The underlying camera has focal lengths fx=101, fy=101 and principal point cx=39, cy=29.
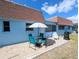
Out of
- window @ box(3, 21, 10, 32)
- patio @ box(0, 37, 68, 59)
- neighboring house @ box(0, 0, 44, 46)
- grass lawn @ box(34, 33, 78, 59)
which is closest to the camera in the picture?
grass lawn @ box(34, 33, 78, 59)

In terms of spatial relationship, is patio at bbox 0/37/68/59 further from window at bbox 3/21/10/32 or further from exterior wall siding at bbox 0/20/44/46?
window at bbox 3/21/10/32

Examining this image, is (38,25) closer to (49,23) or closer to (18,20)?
(18,20)

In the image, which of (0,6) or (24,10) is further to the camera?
(24,10)

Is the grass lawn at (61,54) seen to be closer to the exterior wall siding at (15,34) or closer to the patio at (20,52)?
the patio at (20,52)

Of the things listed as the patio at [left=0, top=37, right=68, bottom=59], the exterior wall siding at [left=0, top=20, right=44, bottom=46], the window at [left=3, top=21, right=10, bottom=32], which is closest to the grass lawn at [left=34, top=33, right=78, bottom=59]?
the patio at [left=0, top=37, right=68, bottom=59]

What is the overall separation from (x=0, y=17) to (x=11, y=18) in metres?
1.57

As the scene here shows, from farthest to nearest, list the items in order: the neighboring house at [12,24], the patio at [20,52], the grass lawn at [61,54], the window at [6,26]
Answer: the window at [6,26], the neighboring house at [12,24], the patio at [20,52], the grass lawn at [61,54]

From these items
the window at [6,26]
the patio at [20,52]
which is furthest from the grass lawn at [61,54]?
the window at [6,26]

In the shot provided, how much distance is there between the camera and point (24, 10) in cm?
1628

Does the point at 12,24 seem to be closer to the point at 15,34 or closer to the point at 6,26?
the point at 6,26

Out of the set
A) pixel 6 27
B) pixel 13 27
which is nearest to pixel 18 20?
pixel 13 27

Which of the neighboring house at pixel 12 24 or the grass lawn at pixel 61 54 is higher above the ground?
the neighboring house at pixel 12 24

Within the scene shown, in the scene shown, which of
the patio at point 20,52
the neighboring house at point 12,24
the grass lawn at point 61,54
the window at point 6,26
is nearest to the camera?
the grass lawn at point 61,54

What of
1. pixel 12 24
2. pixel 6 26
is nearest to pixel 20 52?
pixel 6 26
